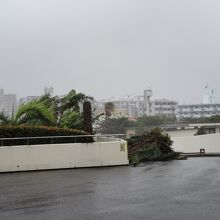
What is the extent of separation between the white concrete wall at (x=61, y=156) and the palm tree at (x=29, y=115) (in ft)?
11.6

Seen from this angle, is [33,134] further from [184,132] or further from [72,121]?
[184,132]

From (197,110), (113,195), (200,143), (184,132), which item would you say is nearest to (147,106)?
(197,110)

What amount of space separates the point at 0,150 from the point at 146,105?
463ft

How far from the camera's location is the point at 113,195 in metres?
10.3

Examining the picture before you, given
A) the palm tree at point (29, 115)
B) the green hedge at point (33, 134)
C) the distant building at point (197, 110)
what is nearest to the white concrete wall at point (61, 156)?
the green hedge at point (33, 134)

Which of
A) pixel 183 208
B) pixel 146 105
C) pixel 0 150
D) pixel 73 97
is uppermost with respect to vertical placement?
pixel 146 105

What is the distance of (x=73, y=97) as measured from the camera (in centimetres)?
2797

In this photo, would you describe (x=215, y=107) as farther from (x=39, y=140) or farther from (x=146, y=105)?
(x=39, y=140)

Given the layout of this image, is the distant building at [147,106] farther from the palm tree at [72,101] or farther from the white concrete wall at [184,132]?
the palm tree at [72,101]

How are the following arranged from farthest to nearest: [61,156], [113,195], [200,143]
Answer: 1. [200,143]
2. [61,156]
3. [113,195]

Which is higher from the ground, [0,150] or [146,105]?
[146,105]

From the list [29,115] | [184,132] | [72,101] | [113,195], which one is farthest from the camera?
[184,132]

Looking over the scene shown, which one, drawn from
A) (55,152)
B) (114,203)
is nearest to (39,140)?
(55,152)

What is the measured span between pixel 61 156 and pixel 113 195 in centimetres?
718
